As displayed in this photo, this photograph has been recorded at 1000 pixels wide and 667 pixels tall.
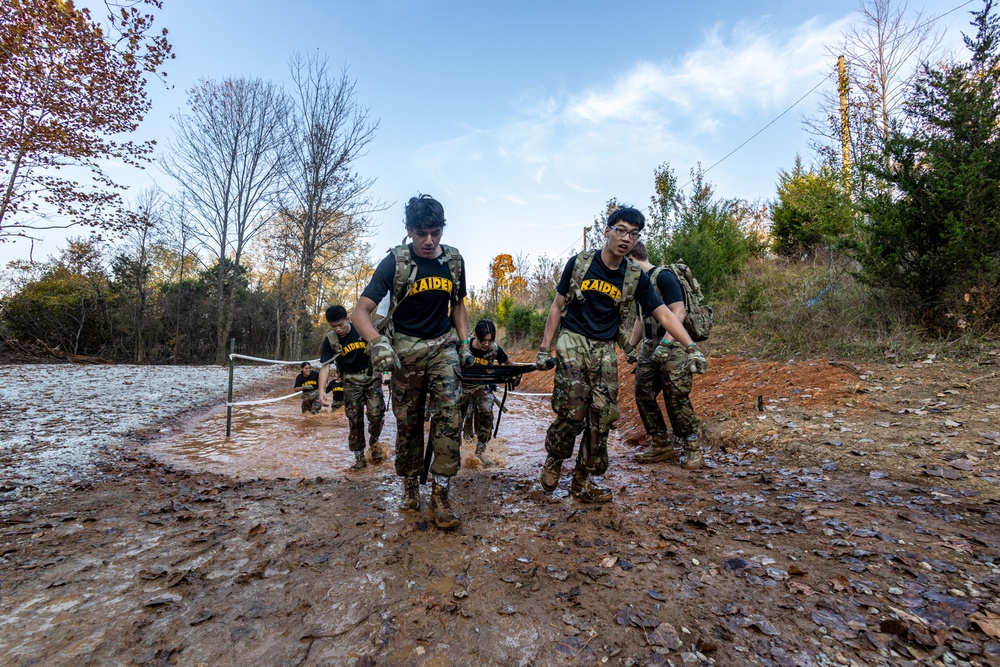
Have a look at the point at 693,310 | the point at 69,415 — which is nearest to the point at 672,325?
the point at 693,310

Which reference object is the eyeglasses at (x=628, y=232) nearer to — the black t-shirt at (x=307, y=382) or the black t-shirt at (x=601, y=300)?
the black t-shirt at (x=601, y=300)

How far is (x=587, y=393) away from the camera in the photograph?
11.2 ft

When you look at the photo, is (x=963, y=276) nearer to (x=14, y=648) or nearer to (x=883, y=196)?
(x=883, y=196)

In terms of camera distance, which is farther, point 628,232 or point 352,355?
point 352,355

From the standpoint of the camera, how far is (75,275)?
23281 millimetres

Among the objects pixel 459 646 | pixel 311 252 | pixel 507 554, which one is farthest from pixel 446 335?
pixel 311 252

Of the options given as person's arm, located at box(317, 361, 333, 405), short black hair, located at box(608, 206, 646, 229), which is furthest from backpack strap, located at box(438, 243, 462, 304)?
person's arm, located at box(317, 361, 333, 405)

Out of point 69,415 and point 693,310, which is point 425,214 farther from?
point 69,415

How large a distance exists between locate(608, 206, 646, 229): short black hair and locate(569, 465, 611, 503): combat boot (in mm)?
1933

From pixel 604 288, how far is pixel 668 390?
5.02ft

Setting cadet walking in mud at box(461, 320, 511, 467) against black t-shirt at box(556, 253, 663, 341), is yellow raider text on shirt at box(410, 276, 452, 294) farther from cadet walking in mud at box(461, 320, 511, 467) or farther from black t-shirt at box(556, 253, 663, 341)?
cadet walking in mud at box(461, 320, 511, 467)

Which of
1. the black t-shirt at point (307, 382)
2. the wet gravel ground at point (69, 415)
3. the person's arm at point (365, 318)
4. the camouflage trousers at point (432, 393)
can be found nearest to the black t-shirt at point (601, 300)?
the camouflage trousers at point (432, 393)

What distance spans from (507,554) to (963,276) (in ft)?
22.9

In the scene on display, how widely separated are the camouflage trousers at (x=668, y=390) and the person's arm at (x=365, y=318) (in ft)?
9.26
